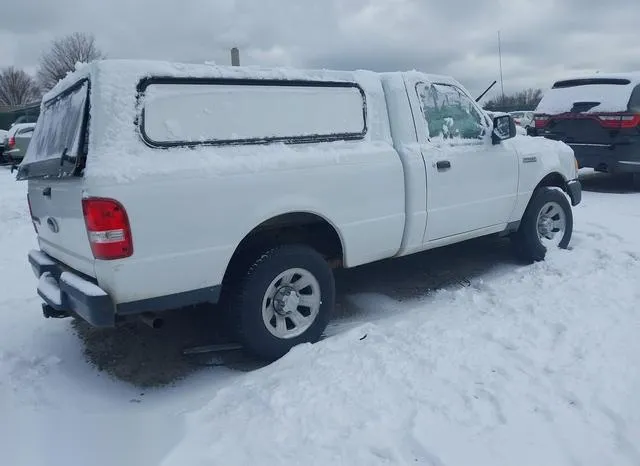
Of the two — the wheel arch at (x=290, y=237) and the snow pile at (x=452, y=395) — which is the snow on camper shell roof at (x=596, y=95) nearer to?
the snow pile at (x=452, y=395)

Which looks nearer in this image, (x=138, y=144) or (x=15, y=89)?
(x=138, y=144)

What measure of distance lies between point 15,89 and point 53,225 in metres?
67.9

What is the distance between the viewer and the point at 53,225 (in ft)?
12.1

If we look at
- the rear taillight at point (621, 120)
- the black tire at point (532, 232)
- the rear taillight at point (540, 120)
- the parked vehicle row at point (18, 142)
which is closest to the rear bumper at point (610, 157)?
the rear taillight at point (621, 120)

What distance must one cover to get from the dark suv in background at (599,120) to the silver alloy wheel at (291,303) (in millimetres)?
7152

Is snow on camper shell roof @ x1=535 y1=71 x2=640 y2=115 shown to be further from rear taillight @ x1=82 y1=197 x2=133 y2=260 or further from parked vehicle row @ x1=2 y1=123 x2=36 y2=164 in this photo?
parked vehicle row @ x1=2 y1=123 x2=36 y2=164

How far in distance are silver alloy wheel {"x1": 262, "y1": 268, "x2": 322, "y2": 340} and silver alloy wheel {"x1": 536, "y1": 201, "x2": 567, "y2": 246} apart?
2.99 m

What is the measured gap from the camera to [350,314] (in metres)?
4.60

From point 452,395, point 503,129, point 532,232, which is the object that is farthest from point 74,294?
point 532,232

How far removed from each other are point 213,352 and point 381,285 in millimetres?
1927

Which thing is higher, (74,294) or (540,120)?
(540,120)

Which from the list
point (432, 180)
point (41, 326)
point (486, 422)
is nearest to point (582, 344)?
point (486, 422)

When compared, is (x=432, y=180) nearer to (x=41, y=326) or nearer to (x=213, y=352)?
(x=213, y=352)

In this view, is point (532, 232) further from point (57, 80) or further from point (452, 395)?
point (57, 80)
